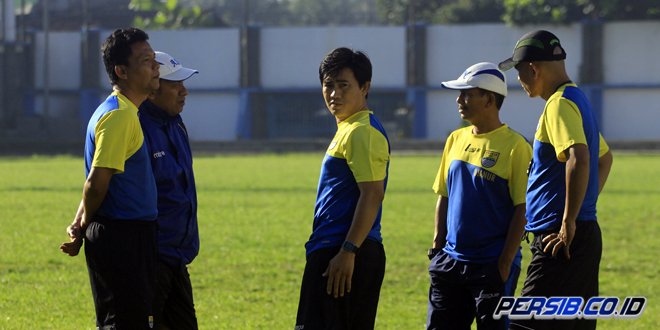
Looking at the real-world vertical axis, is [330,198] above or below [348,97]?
below

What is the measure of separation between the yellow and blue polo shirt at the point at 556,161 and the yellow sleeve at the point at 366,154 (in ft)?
2.76

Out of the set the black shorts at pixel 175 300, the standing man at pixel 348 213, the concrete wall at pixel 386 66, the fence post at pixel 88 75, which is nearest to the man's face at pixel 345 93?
the standing man at pixel 348 213

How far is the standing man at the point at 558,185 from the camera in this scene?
6.05 metres

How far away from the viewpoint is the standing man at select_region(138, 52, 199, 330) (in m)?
6.38

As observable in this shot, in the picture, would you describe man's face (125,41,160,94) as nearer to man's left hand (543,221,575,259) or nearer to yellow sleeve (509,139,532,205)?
yellow sleeve (509,139,532,205)

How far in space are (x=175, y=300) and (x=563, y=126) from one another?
7.57 ft

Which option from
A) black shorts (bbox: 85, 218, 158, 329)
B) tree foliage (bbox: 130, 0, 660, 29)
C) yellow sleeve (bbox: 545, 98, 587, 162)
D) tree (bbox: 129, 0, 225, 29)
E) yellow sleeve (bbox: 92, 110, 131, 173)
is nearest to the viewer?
yellow sleeve (bbox: 92, 110, 131, 173)

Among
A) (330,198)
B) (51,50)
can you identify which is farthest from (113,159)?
(51,50)

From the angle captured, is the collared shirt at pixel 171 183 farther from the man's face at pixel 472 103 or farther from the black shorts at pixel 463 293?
the man's face at pixel 472 103

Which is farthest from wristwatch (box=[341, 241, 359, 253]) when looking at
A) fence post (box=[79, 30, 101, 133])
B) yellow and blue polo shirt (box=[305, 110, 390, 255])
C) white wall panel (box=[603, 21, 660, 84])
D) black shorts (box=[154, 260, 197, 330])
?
fence post (box=[79, 30, 101, 133])

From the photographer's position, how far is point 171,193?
641 centimetres

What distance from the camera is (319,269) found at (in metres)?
6.08

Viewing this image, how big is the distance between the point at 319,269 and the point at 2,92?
55.2 m

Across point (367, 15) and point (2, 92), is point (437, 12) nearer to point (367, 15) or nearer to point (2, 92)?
point (367, 15)
